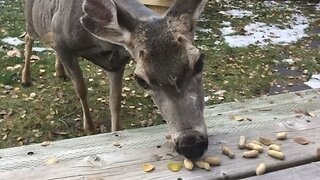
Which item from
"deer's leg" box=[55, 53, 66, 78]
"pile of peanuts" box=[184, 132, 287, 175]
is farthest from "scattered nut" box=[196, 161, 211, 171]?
"deer's leg" box=[55, 53, 66, 78]

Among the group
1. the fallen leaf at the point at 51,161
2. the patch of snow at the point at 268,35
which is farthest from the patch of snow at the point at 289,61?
the fallen leaf at the point at 51,161

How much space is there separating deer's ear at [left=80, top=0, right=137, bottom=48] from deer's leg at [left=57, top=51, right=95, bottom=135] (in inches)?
44.2

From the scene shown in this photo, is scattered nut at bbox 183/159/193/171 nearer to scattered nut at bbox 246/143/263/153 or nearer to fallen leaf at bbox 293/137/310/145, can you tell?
scattered nut at bbox 246/143/263/153

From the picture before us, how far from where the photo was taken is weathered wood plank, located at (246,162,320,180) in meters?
2.22

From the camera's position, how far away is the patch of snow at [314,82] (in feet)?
19.7

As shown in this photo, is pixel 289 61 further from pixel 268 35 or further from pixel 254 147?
pixel 254 147

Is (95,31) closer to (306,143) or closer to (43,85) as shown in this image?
(306,143)

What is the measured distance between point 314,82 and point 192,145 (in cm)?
411

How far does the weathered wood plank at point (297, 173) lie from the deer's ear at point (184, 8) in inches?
42.3

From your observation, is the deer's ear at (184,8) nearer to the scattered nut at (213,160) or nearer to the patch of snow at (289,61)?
the scattered nut at (213,160)

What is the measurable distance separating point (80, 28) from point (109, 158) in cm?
160

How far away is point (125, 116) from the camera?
4953mm

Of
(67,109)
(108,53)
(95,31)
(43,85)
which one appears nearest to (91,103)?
(67,109)

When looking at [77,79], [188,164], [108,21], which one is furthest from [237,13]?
[188,164]
